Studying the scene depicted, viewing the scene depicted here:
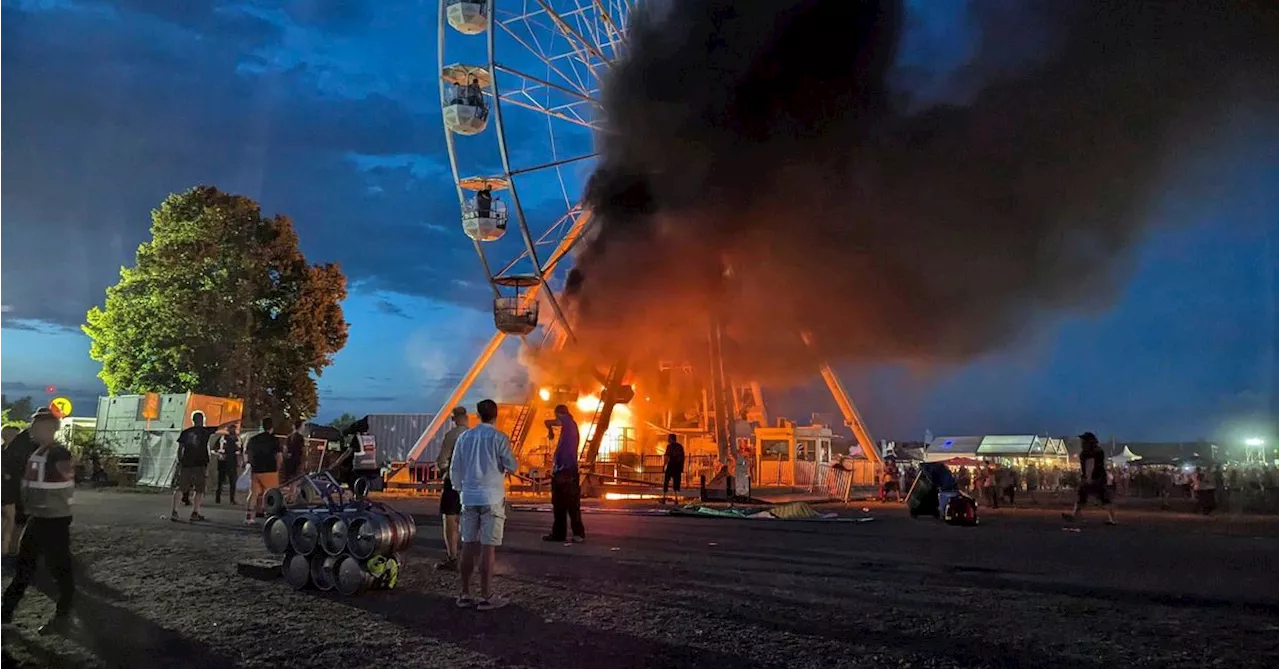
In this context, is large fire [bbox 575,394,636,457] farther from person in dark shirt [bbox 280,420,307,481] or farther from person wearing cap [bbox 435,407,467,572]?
person wearing cap [bbox 435,407,467,572]

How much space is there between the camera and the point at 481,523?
20.8 feet

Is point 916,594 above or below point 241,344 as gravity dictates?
below

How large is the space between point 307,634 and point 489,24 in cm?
2022

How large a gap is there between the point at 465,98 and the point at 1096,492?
1815 centimetres

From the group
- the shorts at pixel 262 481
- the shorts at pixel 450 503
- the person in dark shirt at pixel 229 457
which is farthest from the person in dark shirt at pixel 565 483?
the person in dark shirt at pixel 229 457

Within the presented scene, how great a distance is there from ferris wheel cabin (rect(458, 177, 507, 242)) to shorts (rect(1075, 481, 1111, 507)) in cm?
1735

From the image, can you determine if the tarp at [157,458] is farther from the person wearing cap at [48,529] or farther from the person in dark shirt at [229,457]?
the person wearing cap at [48,529]

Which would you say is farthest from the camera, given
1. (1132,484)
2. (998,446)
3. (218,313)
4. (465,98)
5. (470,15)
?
(998,446)

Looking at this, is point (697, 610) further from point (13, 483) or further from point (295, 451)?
point (295, 451)

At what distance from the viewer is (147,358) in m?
27.5

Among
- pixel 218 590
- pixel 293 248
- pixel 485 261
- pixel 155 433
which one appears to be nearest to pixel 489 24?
pixel 485 261

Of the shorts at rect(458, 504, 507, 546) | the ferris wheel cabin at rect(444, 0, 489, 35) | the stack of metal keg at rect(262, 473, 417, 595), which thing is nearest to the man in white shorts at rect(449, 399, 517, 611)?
the shorts at rect(458, 504, 507, 546)

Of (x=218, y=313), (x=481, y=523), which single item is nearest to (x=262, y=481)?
(x=481, y=523)

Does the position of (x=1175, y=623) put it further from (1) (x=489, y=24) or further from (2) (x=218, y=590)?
(1) (x=489, y=24)
